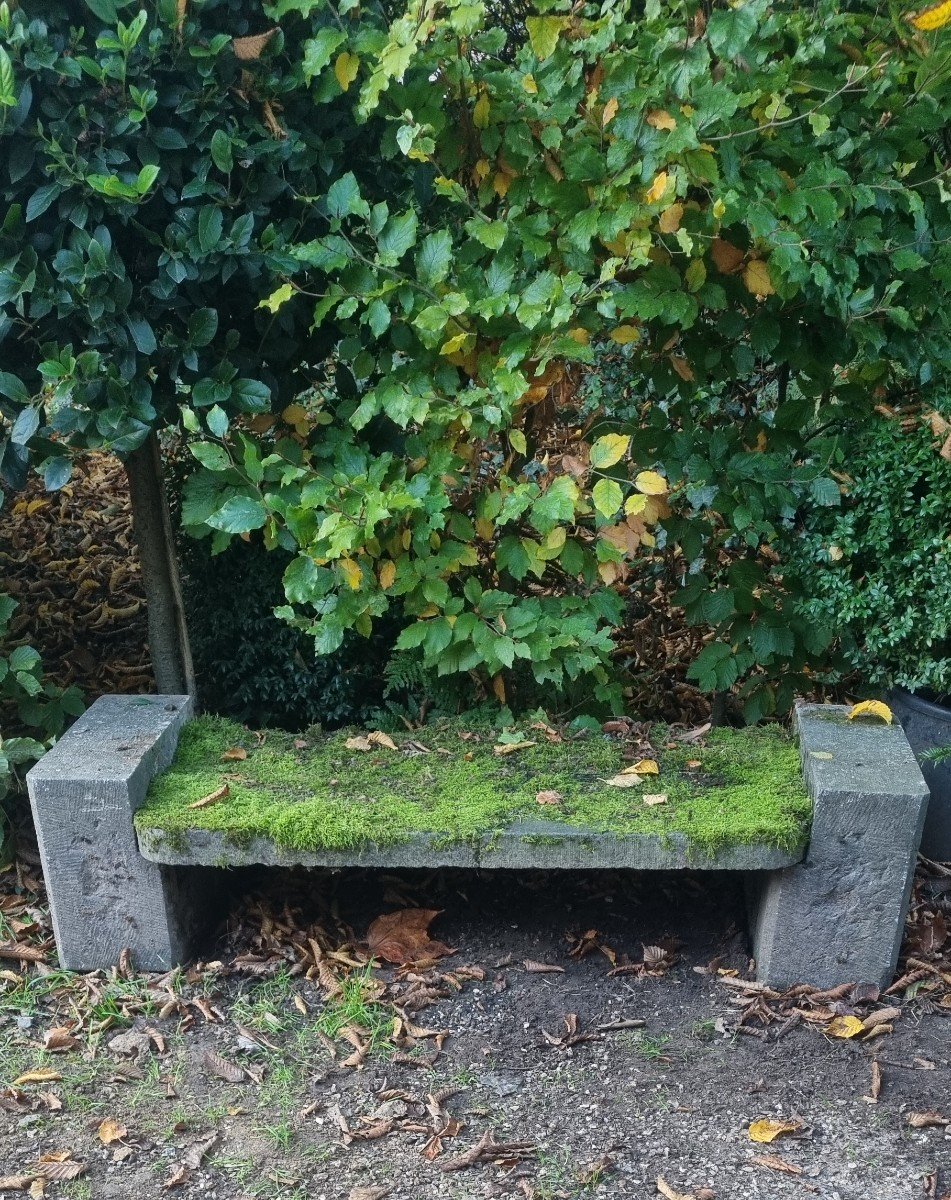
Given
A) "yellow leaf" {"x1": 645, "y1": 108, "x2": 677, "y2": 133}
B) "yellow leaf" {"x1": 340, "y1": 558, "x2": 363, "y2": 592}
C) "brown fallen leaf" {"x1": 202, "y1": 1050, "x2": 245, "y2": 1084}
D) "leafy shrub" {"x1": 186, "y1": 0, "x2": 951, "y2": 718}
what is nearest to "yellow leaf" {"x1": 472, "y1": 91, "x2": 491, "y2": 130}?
"leafy shrub" {"x1": 186, "y1": 0, "x2": 951, "y2": 718}

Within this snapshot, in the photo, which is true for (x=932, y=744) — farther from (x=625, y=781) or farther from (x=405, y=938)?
(x=405, y=938)

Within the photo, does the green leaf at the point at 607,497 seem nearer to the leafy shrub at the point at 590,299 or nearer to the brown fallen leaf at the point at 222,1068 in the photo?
the leafy shrub at the point at 590,299

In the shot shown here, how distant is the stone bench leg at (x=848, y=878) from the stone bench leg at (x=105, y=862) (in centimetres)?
161

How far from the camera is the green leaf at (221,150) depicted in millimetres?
2754

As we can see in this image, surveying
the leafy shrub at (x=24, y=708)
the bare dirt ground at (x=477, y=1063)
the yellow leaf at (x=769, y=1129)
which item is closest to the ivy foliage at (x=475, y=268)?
the leafy shrub at (x=24, y=708)

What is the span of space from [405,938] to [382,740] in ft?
1.87

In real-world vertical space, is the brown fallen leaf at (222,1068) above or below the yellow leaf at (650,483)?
below

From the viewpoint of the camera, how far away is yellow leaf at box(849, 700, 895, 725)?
3186 mm

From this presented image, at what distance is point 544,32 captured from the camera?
8.82 ft

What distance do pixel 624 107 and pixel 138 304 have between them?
1389 mm

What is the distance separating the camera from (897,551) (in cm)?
314

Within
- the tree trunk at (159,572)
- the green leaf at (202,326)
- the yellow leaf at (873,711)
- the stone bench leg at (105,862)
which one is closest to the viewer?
the stone bench leg at (105,862)

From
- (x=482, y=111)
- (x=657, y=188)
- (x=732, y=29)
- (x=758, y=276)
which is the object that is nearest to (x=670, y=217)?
(x=657, y=188)

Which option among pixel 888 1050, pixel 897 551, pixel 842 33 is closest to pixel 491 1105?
pixel 888 1050
